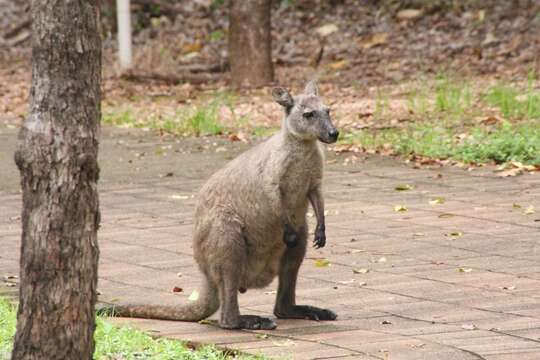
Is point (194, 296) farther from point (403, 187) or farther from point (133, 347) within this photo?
point (403, 187)

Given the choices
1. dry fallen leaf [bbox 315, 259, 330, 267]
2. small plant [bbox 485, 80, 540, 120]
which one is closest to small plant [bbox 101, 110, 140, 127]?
small plant [bbox 485, 80, 540, 120]

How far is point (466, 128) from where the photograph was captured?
42.5 ft

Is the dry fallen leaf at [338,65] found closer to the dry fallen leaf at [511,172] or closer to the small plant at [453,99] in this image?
the small plant at [453,99]

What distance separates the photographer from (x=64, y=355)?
15.5 ft

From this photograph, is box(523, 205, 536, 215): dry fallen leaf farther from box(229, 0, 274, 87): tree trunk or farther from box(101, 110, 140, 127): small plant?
box(229, 0, 274, 87): tree trunk

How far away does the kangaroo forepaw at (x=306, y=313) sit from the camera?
6.48 metres

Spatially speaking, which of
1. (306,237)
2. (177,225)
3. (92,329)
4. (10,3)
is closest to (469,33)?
(10,3)

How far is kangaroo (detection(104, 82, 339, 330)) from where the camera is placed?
6.39 m

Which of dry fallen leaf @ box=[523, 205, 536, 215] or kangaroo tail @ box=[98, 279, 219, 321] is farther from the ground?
dry fallen leaf @ box=[523, 205, 536, 215]

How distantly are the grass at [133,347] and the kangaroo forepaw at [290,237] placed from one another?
85 cm

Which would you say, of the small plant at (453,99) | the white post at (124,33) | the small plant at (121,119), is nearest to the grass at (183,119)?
the small plant at (121,119)

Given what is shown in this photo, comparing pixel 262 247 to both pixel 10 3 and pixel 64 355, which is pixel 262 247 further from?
pixel 10 3

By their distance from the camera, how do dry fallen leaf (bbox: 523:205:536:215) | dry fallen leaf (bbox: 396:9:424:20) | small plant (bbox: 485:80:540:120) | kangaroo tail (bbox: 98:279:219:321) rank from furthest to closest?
1. dry fallen leaf (bbox: 396:9:424:20)
2. small plant (bbox: 485:80:540:120)
3. dry fallen leaf (bbox: 523:205:536:215)
4. kangaroo tail (bbox: 98:279:219:321)

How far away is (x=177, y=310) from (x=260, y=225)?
0.64 meters
